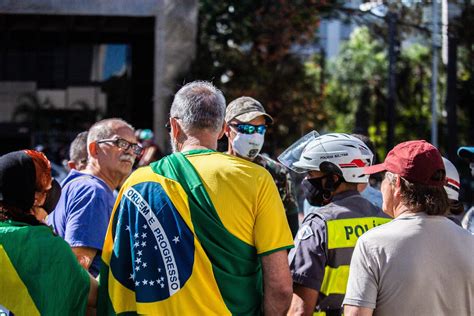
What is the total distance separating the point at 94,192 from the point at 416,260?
225 cm

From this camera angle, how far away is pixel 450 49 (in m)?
17.5

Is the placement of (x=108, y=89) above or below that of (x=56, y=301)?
above

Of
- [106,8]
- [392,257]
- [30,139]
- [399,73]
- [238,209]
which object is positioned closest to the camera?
[392,257]

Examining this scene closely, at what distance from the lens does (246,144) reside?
18.7ft

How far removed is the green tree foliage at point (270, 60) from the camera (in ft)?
55.9

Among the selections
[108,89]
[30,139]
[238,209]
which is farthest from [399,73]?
[238,209]

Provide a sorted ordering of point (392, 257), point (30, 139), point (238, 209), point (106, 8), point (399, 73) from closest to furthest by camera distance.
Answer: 1. point (392, 257)
2. point (238, 209)
3. point (106, 8)
4. point (30, 139)
5. point (399, 73)

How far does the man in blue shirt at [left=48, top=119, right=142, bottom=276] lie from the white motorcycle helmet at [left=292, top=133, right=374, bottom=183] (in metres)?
1.31

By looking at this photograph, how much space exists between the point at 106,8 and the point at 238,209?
14.7 m

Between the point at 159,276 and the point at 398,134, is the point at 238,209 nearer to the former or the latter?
the point at 159,276

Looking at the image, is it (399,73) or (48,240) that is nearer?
(48,240)

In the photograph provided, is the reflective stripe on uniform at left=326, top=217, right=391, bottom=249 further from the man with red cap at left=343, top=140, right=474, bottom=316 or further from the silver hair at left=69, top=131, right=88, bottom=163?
the silver hair at left=69, top=131, right=88, bottom=163

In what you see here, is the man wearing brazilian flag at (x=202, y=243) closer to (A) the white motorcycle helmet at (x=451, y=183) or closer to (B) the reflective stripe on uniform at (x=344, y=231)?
(B) the reflective stripe on uniform at (x=344, y=231)

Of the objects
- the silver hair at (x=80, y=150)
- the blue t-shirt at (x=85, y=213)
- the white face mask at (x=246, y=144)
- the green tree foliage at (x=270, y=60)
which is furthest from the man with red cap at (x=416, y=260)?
the green tree foliage at (x=270, y=60)
